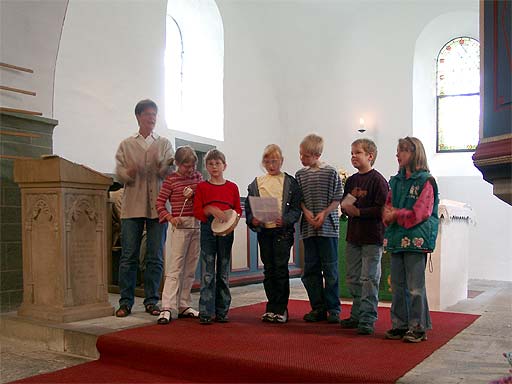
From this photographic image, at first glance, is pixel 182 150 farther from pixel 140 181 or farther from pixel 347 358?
pixel 347 358

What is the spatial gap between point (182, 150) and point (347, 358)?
192cm

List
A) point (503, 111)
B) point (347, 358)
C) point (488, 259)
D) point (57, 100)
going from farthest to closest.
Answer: point (488, 259)
point (57, 100)
point (347, 358)
point (503, 111)

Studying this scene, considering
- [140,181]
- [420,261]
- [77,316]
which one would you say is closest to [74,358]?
[77,316]

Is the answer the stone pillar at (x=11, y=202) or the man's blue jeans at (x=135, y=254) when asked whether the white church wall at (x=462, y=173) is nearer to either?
the man's blue jeans at (x=135, y=254)

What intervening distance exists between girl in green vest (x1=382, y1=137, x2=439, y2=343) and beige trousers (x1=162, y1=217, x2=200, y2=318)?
1.45 m

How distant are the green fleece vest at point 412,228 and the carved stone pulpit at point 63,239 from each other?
223cm

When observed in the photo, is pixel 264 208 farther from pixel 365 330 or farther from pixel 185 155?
pixel 365 330

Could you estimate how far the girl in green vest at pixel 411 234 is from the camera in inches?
137

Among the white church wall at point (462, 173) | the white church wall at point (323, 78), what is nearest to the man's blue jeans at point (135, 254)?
the white church wall at point (323, 78)

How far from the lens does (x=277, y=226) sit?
4164 millimetres

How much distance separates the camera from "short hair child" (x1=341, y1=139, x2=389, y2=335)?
12.5 ft

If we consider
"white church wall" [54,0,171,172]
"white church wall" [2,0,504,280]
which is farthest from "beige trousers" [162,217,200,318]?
"white church wall" [2,0,504,280]

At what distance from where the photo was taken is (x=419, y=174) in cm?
353

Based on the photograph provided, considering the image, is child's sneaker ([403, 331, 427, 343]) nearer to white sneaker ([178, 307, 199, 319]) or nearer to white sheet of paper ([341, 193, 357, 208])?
white sheet of paper ([341, 193, 357, 208])
